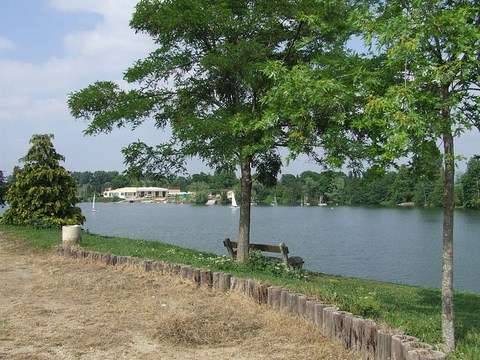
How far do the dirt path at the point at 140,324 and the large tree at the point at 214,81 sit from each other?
3270 mm

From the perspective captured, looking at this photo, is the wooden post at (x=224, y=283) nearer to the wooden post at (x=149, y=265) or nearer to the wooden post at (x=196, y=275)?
the wooden post at (x=196, y=275)

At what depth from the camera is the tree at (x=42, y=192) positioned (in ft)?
67.3

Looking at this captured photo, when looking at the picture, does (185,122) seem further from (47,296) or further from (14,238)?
(14,238)

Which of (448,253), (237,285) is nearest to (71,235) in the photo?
(237,285)

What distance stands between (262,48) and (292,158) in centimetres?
595

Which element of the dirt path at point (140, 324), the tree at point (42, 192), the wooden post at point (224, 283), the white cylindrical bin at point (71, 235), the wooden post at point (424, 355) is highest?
the tree at point (42, 192)

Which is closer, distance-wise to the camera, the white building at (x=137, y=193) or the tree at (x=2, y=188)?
the tree at (x=2, y=188)

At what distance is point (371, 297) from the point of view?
6996mm

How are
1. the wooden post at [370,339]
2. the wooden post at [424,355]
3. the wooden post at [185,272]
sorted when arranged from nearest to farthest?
the wooden post at [424,355] < the wooden post at [370,339] < the wooden post at [185,272]

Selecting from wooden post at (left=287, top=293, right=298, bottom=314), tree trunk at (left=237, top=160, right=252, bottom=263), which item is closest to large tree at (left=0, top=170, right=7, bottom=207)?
tree trunk at (left=237, top=160, right=252, bottom=263)

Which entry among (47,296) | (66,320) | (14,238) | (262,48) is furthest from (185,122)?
(14,238)

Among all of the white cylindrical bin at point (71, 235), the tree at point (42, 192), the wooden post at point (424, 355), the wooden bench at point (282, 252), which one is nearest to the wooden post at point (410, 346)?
the wooden post at point (424, 355)

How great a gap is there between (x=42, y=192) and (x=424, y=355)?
18539mm

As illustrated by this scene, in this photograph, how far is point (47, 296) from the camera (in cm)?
852
